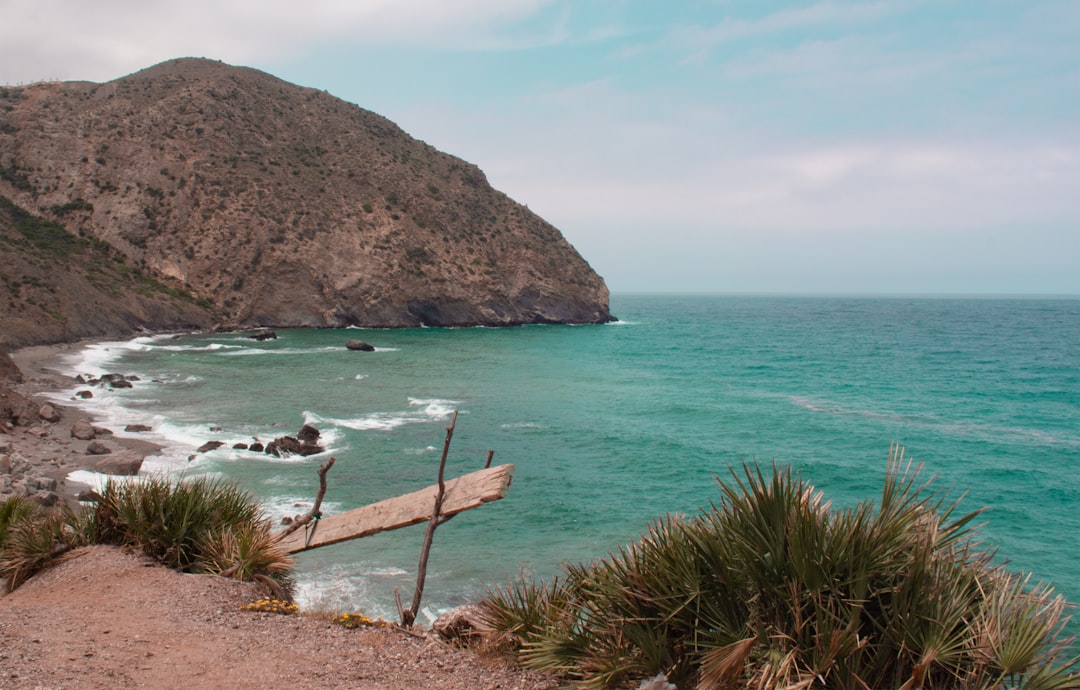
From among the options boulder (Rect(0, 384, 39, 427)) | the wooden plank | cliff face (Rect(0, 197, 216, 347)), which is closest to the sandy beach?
the wooden plank

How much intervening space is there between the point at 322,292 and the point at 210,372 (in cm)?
3488

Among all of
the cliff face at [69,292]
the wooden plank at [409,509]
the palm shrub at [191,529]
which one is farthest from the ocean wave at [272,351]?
the wooden plank at [409,509]

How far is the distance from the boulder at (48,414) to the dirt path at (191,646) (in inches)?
760

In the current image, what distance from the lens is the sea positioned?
1658cm

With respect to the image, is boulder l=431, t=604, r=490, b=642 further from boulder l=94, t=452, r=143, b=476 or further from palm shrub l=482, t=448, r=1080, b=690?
boulder l=94, t=452, r=143, b=476

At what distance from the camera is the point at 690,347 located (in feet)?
221

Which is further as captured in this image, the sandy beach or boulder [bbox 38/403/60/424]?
boulder [bbox 38/403/60/424]

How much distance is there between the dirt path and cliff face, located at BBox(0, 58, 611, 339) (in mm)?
65169

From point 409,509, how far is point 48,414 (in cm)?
2215

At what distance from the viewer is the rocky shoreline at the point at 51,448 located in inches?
611

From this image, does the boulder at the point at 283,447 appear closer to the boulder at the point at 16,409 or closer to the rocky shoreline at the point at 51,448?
the rocky shoreline at the point at 51,448

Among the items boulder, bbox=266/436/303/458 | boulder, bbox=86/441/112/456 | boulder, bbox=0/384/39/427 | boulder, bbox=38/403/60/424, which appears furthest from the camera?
boulder, bbox=38/403/60/424

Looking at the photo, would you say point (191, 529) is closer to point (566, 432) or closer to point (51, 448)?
point (51, 448)

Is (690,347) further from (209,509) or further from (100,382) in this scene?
(209,509)
